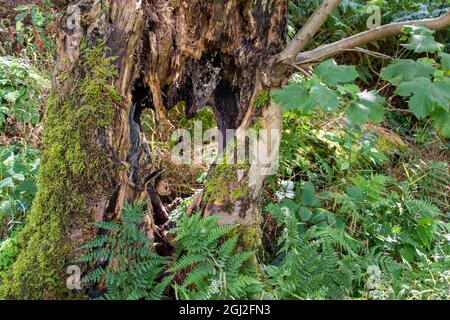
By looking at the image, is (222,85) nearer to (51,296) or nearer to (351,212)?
(351,212)

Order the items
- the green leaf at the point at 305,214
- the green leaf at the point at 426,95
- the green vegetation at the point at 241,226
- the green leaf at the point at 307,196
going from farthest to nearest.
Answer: the green leaf at the point at 307,196
the green leaf at the point at 305,214
the green vegetation at the point at 241,226
the green leaf at the point at 426,95

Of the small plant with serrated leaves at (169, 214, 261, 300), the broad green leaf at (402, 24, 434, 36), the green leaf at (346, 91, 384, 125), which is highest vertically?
the broad green leaf at (402, 24, 434, 36)

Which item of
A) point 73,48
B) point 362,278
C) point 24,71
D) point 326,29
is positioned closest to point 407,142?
point 326,29

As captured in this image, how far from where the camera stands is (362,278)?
249 centimetres

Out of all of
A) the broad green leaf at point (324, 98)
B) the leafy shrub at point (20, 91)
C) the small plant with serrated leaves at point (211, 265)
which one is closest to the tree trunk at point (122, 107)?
the small plant with serrated leaves at point (211, 265)

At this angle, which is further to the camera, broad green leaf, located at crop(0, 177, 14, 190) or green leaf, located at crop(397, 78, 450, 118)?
broad green leaf, located at crop(0, 177, 14, 190)

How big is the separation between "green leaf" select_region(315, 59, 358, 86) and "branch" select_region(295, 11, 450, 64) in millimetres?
361

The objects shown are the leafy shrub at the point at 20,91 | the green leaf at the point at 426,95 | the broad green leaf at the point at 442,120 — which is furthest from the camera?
the leafy shrub at the point at 20,91

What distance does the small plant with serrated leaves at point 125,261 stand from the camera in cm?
212

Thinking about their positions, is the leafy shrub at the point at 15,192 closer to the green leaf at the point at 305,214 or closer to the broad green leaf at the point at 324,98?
the green leaf at the point at 305,214

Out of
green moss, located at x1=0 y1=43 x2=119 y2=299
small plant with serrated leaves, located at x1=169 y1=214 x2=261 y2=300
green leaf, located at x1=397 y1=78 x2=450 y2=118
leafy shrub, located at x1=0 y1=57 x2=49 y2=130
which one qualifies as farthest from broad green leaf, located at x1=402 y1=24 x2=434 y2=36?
leafy shrub, located at x1=0 y1=57 x2=49 y2=130

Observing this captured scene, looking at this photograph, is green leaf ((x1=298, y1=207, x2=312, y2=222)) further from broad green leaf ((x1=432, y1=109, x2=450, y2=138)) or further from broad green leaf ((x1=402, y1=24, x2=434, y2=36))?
broad green leaf ((x1=402, y1=24, x2=434, y2=36))

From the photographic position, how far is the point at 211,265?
7.11 ft

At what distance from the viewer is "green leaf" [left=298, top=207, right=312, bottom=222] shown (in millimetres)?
2832
